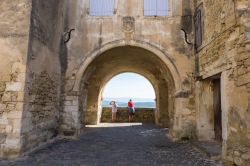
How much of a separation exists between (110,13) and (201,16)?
9.62 ft

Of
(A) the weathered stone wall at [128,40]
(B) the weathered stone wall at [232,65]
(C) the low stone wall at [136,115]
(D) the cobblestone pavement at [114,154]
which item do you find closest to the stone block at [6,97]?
(D) the cobblestone pavement at [114,154]

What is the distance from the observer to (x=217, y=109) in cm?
652

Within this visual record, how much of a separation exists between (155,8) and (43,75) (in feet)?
14.0

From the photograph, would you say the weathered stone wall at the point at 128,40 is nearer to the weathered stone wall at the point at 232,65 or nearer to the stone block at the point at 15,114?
the weathered stone wall at the point at 232,65

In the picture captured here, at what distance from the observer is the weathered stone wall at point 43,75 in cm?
539

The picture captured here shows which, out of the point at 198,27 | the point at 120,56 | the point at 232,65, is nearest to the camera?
the point at 232,65

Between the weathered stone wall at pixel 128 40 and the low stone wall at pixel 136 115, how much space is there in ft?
22.2

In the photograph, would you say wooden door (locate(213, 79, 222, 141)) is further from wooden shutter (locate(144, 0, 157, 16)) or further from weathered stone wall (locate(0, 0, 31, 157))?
weathered stone wall (locate(0, 0, 31, 157))

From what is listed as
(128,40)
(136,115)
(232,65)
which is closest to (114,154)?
(232,65)

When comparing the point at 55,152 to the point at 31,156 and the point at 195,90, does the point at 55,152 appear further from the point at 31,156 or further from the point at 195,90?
the point at 195,90

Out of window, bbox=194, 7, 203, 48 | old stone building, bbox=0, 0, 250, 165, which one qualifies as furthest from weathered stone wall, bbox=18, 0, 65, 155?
window, bbox=194, 7, 203, 48

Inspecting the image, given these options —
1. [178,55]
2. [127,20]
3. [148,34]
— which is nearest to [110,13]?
[127,20]

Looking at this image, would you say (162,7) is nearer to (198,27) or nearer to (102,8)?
(198,27)

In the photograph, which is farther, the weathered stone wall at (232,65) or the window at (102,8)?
the window at (102,8)
